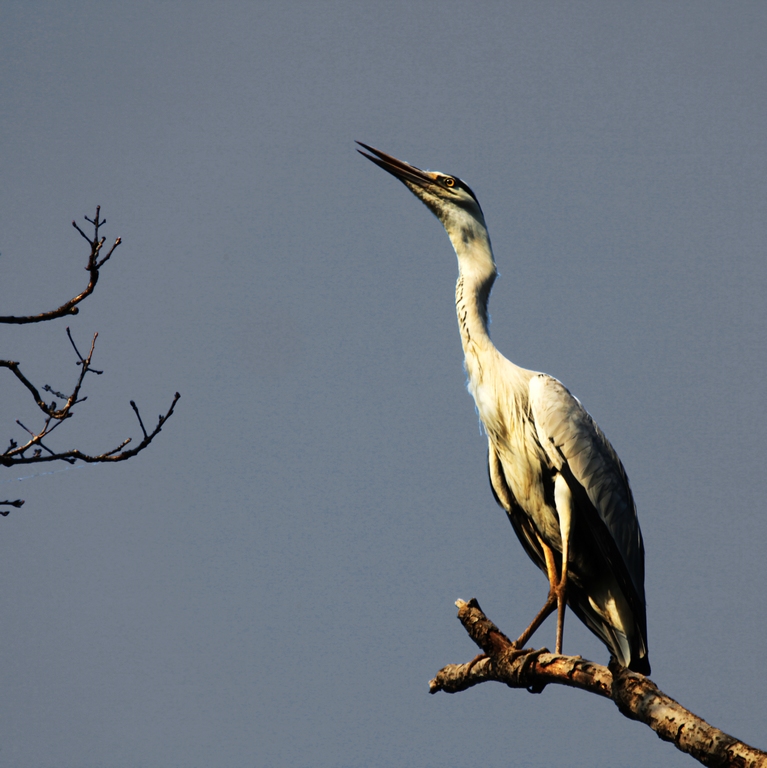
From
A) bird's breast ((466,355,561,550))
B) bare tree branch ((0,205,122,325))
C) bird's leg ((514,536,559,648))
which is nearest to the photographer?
bare tree branch ((0,205,122,325))

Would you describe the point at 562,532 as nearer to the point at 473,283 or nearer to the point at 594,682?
the point at 594,682

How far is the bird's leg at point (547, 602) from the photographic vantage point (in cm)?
533

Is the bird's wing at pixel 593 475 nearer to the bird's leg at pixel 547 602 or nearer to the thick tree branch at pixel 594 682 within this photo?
the bird's leg at pixel 547 602

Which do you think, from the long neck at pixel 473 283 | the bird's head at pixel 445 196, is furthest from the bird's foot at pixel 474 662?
the bird's head at pixel 445 196

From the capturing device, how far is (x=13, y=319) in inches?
138

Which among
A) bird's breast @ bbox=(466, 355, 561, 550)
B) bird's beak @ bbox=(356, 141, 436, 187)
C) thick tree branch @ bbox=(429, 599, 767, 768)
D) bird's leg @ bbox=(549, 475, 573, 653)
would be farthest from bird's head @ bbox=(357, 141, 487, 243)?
thick tree branch @ bbox=(429, 599, 767, 768)

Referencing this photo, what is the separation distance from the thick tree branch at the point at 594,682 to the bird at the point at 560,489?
535 mm

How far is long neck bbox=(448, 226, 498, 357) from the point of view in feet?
20.7

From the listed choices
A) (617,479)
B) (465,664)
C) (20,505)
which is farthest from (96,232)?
(617,479)

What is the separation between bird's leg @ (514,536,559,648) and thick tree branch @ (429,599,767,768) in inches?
8.1

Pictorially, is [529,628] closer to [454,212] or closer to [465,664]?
[465,664]

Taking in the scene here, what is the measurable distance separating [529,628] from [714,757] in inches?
75.9

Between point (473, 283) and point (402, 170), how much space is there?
125cm

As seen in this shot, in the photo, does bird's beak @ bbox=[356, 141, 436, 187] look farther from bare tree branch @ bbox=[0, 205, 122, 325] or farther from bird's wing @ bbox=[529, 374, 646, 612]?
bare tree branch @ bbox=[0, 205, 122, 325]
